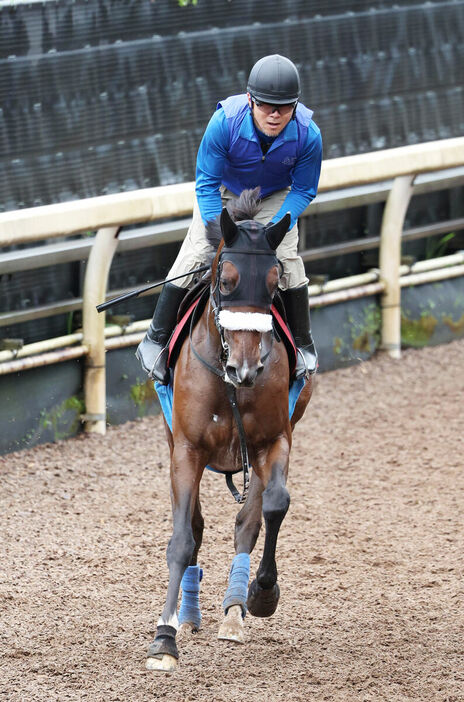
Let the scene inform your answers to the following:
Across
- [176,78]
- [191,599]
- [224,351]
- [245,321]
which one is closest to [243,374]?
[245,321]

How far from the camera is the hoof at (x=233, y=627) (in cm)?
542

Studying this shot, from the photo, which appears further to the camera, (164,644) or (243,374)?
(164,644)

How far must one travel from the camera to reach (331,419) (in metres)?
9.20

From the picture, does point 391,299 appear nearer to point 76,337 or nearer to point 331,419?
point 331,419

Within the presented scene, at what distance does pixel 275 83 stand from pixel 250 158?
42 centimetres

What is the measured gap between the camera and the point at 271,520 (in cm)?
525

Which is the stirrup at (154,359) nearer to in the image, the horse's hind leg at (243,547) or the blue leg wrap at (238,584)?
the horse's hind leg at (243,547)

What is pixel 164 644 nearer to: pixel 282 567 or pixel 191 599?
pixel 191 599

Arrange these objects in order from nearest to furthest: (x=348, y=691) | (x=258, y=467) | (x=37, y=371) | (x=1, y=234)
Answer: (x=348, y=691), (x=258, y=467), (x=1, y=234), (x=37, y=371)

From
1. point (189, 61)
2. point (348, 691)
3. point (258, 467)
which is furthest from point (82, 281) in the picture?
point (348, 691)

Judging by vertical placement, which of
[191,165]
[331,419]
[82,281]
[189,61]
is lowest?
[331,419]

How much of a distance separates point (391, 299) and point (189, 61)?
271 centimetres

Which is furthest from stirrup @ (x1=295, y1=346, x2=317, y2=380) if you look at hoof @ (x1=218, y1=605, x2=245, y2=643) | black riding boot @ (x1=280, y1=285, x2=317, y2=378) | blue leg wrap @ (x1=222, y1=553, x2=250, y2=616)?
hoof @ (x1=218, y1=605, x2=245, y2=643)

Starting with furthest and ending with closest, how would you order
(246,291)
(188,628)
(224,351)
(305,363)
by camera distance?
(305,363), (188,628), (224,351), (246,291)
